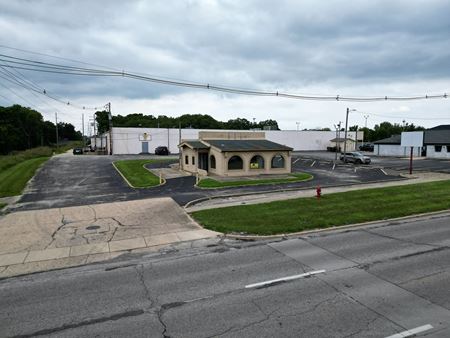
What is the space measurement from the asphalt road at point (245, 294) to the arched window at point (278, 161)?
25727mm

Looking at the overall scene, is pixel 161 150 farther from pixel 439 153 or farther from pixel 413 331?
pixel 413 331

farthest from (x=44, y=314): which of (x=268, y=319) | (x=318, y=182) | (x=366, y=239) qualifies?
(x=318, y=182)

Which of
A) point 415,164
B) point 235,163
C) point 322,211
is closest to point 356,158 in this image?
point 415,164

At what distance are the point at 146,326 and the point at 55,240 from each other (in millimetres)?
8997

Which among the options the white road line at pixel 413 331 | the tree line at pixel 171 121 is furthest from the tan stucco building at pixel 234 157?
the tree line at pixel 171 121

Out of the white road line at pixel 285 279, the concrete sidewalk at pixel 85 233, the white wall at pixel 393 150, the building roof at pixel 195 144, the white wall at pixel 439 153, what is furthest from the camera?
the white wall at pixel 393 150

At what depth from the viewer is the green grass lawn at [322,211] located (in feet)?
49.1

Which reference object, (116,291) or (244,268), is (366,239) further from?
(116,291)

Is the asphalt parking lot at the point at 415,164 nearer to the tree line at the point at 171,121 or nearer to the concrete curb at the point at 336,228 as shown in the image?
the concrete curb at the point at 336,228

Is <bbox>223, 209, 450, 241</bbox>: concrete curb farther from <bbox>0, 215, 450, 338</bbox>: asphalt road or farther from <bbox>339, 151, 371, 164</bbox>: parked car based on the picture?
<bbox>339, 151, 371, 164</bbox>: parked car

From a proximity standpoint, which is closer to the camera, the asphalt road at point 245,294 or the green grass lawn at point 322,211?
the asphalt road at point 245,294

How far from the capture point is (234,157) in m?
36.0

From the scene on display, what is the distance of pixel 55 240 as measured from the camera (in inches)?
544

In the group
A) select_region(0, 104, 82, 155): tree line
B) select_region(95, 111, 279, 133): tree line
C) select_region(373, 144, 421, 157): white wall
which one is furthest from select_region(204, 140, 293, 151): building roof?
select_region(95, 111, 279, 133): tree line
